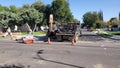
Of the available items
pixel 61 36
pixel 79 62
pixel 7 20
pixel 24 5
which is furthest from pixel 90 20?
pixel 79 62

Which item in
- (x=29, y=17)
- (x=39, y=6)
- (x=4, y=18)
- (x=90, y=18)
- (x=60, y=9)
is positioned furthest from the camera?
(x=90, y=18)

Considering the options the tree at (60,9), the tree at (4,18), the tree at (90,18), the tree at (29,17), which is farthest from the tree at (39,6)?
the tree at (90,18)

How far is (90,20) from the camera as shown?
151625mm

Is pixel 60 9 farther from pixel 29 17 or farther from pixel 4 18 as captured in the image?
pixel 4 18

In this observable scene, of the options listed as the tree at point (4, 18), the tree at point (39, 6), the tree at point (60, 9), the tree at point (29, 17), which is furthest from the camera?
the tree at point (39, 6)

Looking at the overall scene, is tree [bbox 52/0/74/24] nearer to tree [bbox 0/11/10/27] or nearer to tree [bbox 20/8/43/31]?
tree [bbox 20/8/43/31]

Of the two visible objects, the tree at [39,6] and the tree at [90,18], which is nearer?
the tree at [39,6]

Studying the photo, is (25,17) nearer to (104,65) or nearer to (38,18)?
(38,18)

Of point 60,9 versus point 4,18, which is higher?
point 60,9

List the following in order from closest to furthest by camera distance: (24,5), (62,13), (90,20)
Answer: (62,13)
(24,5)
(90,20)

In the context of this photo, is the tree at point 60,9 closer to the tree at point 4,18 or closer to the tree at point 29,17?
the tree at point 29,17

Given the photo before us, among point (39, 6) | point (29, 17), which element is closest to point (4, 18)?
point (29, 17)

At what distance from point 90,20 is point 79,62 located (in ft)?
456

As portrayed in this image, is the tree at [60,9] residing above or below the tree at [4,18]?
above
